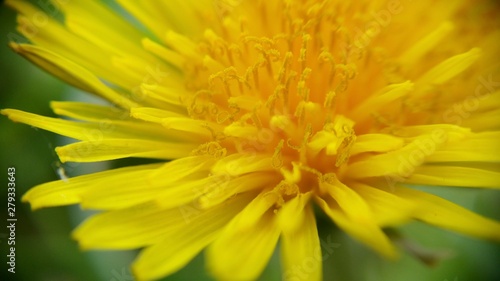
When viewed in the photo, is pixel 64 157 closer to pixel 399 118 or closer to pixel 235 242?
pixel 235 242

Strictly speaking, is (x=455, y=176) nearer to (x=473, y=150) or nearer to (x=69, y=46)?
(x=473, y=150)

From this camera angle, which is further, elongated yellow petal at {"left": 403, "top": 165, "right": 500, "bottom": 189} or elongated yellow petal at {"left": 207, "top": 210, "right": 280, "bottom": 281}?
elongated yellow petal at {"left": 403, "top": 165, "right": 500, "bottom": 189}

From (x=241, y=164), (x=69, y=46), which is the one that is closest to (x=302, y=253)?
(x=241, y=164)

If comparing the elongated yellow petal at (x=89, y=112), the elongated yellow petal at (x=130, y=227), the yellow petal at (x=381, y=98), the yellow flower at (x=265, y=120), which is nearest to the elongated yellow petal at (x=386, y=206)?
the yellow flower at (x=265, y=120)

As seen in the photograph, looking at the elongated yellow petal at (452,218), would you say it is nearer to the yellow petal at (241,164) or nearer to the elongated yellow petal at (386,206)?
the elongated yellow petal at (386,206)

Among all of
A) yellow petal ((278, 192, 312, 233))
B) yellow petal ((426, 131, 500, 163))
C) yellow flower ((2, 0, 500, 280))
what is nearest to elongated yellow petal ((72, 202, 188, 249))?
yellow flower ((2, 0, 500, 280))

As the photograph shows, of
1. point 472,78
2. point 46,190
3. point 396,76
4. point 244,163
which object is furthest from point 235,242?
point 472,78

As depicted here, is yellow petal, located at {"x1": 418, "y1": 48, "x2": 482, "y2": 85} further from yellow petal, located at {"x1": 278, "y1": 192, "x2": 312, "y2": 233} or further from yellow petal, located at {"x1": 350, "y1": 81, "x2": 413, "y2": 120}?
yellow petal, located at {"x1": 278, "y1": 192, "x2": 312, "y2": 233}
